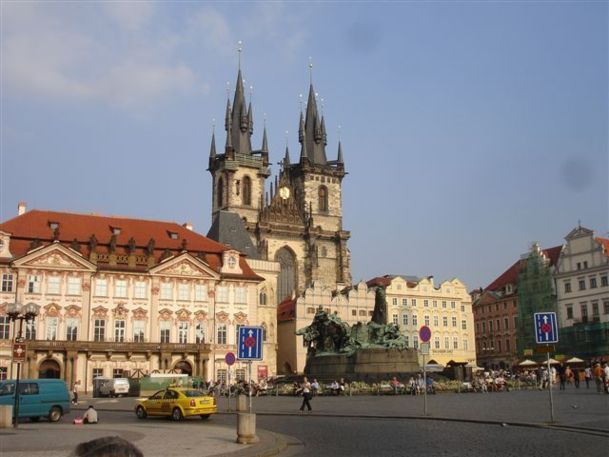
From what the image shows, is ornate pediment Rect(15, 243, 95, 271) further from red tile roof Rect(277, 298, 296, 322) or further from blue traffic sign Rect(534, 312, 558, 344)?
blue traffic sign Rect(534, 312, 558, 344)

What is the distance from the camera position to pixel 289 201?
9969cm

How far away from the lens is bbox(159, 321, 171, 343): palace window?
56531mm

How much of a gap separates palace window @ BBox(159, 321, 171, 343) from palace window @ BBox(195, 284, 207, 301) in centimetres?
312

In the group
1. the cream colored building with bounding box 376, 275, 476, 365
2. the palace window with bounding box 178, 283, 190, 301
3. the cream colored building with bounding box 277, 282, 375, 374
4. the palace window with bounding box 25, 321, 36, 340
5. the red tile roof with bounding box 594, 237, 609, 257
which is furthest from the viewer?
the cream colored building with bounding box 376, 275, 476, 365

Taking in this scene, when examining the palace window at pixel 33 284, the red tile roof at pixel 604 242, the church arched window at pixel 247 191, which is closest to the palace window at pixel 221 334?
the palace window at pixel 33 284

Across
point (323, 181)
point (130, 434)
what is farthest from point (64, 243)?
point (323, 181)

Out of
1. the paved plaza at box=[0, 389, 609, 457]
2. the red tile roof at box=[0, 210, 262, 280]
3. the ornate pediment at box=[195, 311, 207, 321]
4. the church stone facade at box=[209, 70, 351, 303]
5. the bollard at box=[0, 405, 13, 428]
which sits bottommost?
the paved plaza at box=[0, 389, 609, 457]

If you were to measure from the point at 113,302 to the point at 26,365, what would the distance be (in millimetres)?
7736

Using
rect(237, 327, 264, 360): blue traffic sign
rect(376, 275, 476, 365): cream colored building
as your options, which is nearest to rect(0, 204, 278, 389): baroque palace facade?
rect(376, 275, 476, 365): cream colored building

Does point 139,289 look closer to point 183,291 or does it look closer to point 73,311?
point 183,291

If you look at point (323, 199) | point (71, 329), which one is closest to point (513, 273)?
point (323, 199)

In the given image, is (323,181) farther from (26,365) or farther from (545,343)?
(545,343)

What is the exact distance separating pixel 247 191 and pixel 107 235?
1625 inches

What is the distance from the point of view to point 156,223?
63.0 meters
